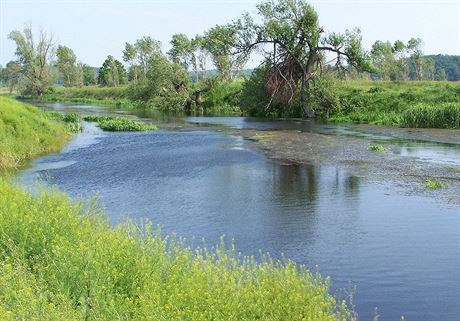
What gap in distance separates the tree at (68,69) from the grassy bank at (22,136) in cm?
11654

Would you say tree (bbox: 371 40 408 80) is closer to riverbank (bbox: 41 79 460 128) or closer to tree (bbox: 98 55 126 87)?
riverbank (bbox: 41 79 460 128)

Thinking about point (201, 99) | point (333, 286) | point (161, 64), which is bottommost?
point (333, 286)

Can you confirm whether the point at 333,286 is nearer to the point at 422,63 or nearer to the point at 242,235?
the point at 242,235

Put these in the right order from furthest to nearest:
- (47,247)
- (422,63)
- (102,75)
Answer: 1. (102,75)
2. (422,63)
3. (47,247)

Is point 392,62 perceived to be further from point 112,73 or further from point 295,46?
point 112,73

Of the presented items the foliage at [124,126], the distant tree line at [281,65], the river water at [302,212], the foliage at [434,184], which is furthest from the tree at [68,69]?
the foliage at [434,184]

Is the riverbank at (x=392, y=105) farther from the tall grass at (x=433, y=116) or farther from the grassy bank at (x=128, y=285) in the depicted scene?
the grassy bank at (x=128, y=285)

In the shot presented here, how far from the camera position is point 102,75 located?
14162cm

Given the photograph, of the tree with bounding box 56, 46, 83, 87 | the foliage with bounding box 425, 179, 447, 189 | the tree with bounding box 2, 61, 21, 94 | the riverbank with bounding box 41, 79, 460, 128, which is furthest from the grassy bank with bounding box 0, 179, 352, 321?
the tree with bounding box 56, 46, 83, 87

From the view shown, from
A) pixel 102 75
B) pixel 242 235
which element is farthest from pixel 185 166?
pixel 102 75

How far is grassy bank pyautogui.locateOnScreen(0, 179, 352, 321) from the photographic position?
293 inches

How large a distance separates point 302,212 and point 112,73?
124758mm

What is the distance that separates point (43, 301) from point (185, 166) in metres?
21.4

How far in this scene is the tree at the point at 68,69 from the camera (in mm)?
148000
